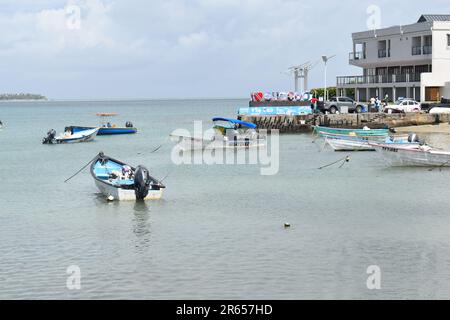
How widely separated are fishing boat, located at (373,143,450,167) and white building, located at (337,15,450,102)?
33879 mm

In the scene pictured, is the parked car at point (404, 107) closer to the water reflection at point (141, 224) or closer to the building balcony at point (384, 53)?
the building balcony at point (384, 53)

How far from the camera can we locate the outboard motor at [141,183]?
2956 centimetres

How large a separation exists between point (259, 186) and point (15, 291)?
18359 mm

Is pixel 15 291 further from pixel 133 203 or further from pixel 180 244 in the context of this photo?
pixel 133 203

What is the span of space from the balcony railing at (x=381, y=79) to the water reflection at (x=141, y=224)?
4984 cm

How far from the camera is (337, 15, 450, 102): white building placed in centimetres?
7212

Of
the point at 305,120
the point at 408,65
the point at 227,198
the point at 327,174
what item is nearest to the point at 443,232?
the point at 227,198

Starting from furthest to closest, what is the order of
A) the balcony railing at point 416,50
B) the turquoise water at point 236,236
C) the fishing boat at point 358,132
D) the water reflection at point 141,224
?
the balcony railing at point 416,50
the fishing boat at point 358,132
the water reflection at point 141,224
the turquoise water at point 236,236

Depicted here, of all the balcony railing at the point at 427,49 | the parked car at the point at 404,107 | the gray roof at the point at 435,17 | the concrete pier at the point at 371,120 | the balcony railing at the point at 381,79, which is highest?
the gray roof at the point at 435,17

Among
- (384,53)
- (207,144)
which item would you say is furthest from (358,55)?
(207,144)

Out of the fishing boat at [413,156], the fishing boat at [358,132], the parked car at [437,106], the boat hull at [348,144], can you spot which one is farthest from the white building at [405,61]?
the fishing boat at [413,156]

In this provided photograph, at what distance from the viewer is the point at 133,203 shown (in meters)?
29.7

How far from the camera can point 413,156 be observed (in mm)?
39469

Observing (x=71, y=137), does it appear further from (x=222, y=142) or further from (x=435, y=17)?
(x=435, y=17)
